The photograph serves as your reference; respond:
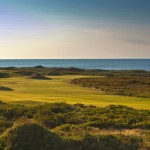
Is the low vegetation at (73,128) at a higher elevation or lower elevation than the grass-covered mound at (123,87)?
higher

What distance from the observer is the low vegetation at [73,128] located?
13250 mm

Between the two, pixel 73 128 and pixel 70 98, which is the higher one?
pixel 73 128

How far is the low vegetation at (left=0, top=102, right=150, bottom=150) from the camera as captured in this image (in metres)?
13.2

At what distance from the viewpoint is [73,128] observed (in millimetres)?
17531

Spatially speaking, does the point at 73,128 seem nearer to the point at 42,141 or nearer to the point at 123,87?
the point at 42,141

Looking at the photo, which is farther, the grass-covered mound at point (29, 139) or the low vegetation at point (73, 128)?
the low vegetation at point (73, 128)

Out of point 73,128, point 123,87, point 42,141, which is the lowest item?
point 123,87

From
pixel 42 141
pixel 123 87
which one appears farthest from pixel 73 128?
pixel 123 87

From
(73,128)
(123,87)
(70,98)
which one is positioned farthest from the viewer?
(123,87)

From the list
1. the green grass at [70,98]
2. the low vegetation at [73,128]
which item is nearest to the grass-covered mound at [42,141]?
the low vegetation at [73,128]

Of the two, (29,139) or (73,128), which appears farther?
(73,128)

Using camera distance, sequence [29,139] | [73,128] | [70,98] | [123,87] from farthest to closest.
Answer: [123,87] → [70,98] → [73,128] → [29,139]

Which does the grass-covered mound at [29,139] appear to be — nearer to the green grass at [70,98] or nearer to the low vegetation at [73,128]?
the low vegetation at [73,128]

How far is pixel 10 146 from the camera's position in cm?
1284
